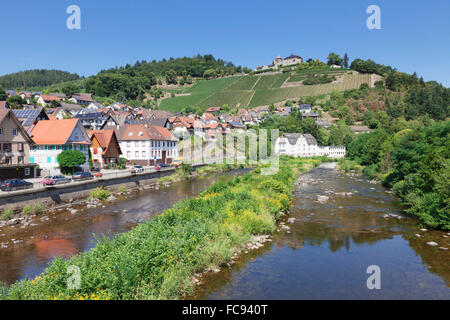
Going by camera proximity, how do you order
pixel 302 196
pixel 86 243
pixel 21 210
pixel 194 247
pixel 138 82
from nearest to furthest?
pixel 194 247, pixel 86 243, pixel 21 210, pixel 302 196, pixel 138 82

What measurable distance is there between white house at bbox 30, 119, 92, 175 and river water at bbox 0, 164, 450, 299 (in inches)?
632

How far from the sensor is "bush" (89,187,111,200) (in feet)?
113

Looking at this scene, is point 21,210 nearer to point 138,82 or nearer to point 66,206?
point 66,206

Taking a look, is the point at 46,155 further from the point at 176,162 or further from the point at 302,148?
the point at 302,148

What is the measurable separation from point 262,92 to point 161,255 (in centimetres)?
17763

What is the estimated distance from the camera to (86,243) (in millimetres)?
21125

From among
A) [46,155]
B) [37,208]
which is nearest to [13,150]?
[46,155]

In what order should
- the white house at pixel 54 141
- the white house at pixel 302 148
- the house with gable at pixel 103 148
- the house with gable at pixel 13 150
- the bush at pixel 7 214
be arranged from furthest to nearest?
the white house at pixel 302 148 → the house with gable at pixel 103 148 → the white house at pixel 54 141 → the house with gable at pixel 13 150 → the bush at pixel 7 214

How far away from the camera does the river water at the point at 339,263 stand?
13945mm

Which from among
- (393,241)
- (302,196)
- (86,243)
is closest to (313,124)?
(302,196)

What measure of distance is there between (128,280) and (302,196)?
2917 centimetres

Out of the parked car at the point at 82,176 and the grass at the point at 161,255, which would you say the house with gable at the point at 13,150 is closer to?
the parked car at the point at 82,176

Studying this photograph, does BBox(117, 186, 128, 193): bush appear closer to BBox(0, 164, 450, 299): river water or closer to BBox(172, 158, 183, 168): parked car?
BBox(0, 164, 450, 299): river water

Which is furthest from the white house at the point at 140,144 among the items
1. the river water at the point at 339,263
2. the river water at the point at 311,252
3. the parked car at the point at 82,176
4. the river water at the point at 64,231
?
the river water at the point at 339,263
